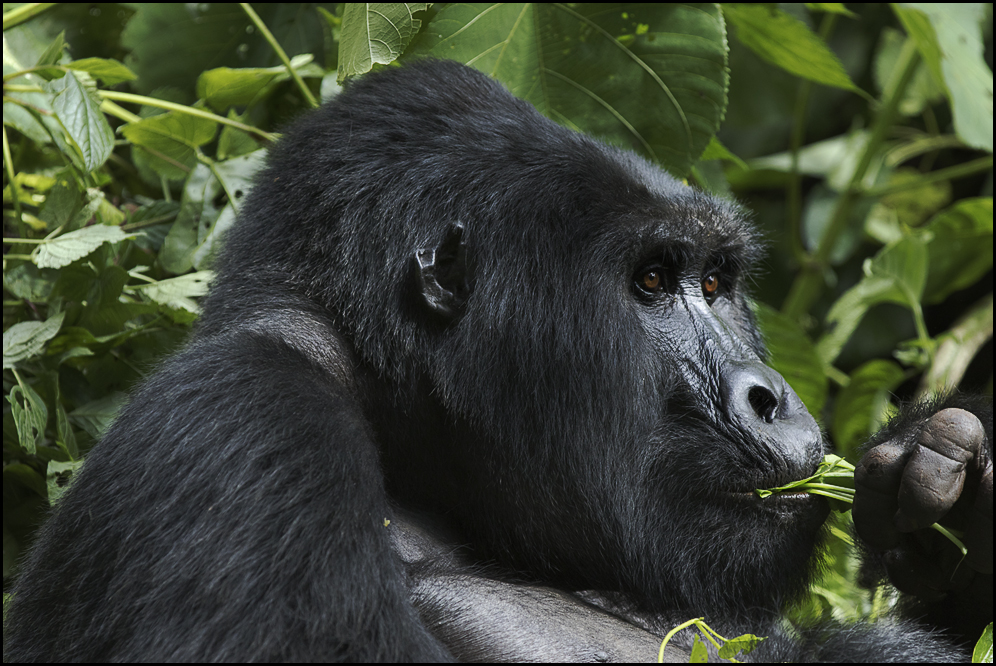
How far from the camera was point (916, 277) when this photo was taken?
372 cm

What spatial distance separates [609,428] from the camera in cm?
203

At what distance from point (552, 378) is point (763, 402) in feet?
1.64

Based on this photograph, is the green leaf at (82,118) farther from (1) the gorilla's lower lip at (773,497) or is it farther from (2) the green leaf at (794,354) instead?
(2) the green leaf at (794,354)

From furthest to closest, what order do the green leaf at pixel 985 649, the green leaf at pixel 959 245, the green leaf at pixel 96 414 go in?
the green leaf at pixel 959 245 → the green leaf at pixel 96 414 → the green leaf at pixel 985 649

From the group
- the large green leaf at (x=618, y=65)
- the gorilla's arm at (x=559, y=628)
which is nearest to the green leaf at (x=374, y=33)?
the large green leaf at (x=618, y=65)

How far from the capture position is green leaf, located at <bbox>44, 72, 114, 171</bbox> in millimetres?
2521

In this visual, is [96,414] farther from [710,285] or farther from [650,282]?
[710,285]

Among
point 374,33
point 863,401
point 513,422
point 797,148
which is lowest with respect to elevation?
point 863,401

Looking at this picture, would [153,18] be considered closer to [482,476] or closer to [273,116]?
[273,116]

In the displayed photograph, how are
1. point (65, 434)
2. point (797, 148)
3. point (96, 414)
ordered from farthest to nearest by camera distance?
1. point (797, 148)
2. point (96, 414)
3. point (65, 434)

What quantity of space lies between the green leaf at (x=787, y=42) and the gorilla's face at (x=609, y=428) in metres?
1.84

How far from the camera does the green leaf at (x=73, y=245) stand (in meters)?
2.51

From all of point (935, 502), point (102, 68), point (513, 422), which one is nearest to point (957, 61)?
point (935, 502)

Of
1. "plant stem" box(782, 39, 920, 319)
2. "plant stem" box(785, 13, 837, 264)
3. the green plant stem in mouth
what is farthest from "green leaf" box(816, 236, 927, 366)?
the green plant stem in mouth
